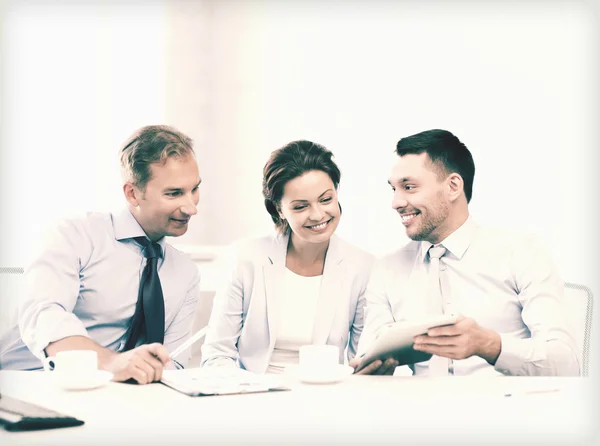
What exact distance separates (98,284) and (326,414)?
127cm

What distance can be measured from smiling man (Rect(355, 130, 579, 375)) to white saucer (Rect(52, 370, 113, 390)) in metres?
1.07

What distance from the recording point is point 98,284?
2475 millimetres

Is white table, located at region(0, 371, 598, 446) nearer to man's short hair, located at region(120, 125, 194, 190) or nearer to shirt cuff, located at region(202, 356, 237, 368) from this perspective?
shirt cuff, located at region(202, 356, 237, 368)

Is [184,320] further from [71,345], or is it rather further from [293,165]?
[293,165]

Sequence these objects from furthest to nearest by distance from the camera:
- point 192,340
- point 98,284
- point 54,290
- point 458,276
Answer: point 458,276 → point 98,284 → point 54,290 → point 192,340

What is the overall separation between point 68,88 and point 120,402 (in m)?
2.76

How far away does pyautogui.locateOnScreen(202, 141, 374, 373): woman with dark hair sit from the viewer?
8.54ft

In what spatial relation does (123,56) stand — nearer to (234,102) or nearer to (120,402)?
(234,102)

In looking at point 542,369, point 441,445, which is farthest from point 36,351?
point 542,369

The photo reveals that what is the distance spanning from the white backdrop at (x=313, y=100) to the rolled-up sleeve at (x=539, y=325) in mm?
954

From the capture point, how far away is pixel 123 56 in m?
4.21

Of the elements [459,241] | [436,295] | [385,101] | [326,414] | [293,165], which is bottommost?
[326,414]

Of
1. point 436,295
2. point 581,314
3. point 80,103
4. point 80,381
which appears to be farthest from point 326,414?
point 80,103

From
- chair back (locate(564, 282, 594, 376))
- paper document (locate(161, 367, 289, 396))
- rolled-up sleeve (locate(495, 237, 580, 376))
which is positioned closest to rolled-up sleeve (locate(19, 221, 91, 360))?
paper document (locate(161, 367, 289, 396))
